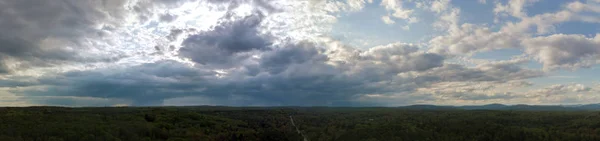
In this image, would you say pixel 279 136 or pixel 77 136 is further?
pixel 279 136

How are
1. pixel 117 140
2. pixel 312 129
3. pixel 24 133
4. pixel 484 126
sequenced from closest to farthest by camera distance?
1. pixel 24 133
2. pixel 117 140
3. pixel 484 126
4. pixel 312 129

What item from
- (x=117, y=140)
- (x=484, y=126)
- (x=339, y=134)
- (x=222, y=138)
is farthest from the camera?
(x=339, y=134)

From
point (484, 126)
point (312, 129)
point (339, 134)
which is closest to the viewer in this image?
point (484, 126)

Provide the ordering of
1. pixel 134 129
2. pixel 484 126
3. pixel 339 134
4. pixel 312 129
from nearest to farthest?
1. pixel 134 129
2. pixel 484 126
3. pixel 339 134
4. pixel 312 129

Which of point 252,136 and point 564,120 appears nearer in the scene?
point 252,136

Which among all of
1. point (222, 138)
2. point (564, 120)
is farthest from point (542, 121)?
point (222, 138)

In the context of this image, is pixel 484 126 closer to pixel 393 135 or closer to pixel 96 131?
pixel 393 135

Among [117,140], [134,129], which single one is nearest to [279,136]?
[134,129]

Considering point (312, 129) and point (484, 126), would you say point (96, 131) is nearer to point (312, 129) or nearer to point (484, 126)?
point (312, 129)
